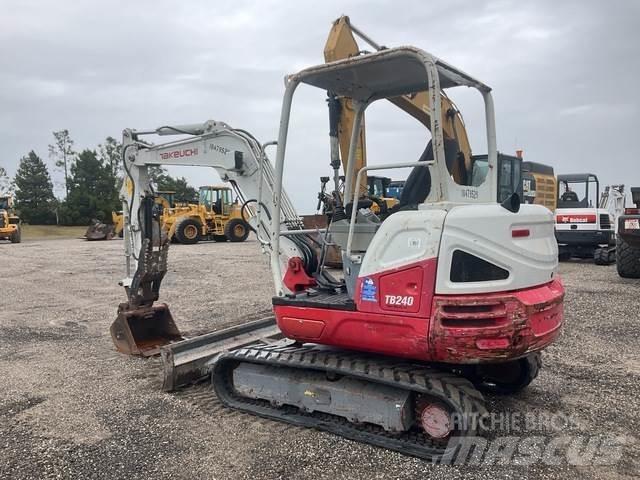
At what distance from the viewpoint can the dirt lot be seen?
351cm

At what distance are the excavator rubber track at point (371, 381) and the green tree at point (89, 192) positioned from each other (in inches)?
1689

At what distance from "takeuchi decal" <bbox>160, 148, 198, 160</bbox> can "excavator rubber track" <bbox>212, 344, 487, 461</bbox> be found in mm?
2203

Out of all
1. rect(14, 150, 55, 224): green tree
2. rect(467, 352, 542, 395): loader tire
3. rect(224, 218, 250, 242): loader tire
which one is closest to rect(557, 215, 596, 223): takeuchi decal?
rect(467, 352, 542, 395): loader tire

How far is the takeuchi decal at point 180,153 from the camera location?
5676 millimetres

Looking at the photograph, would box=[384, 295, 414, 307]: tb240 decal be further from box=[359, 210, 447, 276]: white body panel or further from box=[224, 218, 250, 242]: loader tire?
box=[224, 218, 250, 242]: loader tire

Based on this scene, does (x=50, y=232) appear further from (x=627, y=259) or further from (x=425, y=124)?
(x=425, y=124)

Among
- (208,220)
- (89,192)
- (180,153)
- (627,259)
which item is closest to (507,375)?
(180,153)

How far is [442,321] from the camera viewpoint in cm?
348

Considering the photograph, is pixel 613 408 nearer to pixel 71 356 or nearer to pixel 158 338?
pixel 158 338

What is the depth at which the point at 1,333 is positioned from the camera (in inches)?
292

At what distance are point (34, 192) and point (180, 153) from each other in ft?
181

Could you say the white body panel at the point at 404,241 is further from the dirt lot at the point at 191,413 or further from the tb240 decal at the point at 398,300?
the dirt lot at the point at 191,413

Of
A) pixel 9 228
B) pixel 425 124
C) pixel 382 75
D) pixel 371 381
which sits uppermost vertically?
pixel 382 75

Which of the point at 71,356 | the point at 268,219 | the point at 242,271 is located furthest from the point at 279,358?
the point at 242,271
